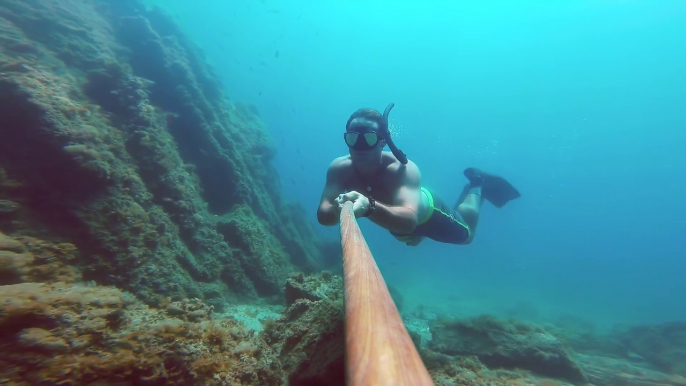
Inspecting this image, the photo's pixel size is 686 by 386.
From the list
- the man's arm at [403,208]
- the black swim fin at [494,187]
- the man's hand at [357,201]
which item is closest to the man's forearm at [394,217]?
the man's arm at [403,208]

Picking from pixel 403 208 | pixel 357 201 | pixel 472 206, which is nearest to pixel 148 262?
pixel 357 201

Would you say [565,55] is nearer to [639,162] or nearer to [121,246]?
[639,162]

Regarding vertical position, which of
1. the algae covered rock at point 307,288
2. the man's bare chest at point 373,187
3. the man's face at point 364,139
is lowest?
the algae covered rock at point 307,288

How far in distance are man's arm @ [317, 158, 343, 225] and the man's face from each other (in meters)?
0.59

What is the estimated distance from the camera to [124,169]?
6953mm

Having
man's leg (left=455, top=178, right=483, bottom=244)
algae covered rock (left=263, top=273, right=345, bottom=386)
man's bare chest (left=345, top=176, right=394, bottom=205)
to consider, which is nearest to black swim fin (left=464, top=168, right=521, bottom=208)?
man's leg (left=455, top=178, right=483, bottom=244)

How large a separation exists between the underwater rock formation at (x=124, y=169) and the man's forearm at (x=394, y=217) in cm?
515

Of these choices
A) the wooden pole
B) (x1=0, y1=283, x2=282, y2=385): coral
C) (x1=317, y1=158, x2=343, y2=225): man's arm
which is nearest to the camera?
the wooden pole

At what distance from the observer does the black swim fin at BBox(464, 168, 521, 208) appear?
10234mm

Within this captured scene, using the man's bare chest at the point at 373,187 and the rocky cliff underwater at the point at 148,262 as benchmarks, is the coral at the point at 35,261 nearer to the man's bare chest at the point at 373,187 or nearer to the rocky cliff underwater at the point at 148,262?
the rocky cliff underwater at the point at 148,262

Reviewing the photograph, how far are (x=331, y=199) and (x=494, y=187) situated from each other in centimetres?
785

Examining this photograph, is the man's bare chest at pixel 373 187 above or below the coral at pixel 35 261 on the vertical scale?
above

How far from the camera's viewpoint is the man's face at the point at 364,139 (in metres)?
4.71

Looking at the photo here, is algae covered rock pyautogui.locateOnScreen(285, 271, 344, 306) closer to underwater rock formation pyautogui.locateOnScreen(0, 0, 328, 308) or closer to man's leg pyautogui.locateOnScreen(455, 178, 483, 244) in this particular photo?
underwater rock formation pyautogui.locateOnScreen(0, 0, 328, 308)
